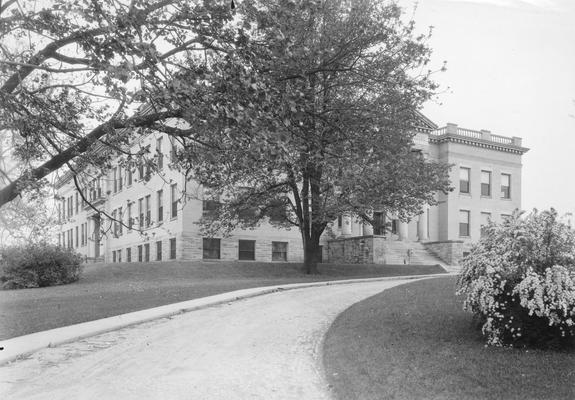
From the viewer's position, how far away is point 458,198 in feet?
147

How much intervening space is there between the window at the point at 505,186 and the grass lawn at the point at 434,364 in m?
36.3

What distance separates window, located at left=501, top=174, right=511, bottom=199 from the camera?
4597 centimetres

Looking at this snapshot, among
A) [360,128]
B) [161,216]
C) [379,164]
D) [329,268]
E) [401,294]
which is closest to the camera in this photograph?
[360,128]

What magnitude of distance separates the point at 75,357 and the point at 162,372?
203cm

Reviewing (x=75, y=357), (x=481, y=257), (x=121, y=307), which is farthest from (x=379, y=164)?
(x=75, y=357)

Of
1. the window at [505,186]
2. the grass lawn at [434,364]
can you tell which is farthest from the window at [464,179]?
the grass lawn at [434,364]

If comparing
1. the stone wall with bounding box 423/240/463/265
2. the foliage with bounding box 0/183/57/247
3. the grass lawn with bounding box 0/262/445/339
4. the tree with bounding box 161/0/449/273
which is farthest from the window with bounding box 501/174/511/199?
the foliage with bounding box 0/183/57/247

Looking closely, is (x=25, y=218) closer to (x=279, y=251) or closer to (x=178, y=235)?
(x=178, y=235)

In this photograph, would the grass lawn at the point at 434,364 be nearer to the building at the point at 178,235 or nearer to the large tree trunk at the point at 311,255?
the large tree trunk at the point at 311,255

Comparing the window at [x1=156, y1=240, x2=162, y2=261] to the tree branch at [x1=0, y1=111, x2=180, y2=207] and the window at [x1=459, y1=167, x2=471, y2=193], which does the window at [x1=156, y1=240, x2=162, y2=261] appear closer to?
the window at [x1=459, y1=167, x2=471, y2=193]

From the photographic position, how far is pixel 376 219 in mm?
36219

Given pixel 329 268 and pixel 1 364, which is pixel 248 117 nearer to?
pixel 1 364

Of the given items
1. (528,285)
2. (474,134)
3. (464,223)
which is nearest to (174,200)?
(464,223)

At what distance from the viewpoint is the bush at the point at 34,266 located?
25.8 meters
